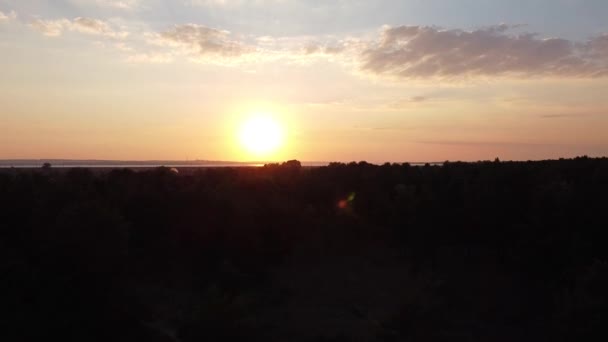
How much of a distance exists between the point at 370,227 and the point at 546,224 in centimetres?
863

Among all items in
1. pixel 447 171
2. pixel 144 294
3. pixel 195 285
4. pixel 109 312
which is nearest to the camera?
pixel 109 312

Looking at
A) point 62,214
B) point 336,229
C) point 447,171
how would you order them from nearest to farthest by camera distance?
point 62,214 < point 336,229 < point 447,171

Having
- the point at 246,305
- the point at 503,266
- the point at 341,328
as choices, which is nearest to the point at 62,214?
the point at 246,305

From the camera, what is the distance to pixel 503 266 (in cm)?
3070

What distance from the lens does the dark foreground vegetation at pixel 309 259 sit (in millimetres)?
20125

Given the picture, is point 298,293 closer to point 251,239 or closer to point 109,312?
point 251,239

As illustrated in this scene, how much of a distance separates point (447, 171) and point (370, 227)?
12.1 meters

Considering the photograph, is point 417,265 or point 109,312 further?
point 417,265

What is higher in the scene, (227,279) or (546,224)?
(546,224)

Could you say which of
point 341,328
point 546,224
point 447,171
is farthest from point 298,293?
point 447,171

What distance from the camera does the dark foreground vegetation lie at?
20.1 meters

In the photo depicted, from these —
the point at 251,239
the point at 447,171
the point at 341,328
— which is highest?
the point at 447,171

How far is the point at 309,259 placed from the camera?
31.9 meters

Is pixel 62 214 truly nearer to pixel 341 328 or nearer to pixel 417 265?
pixel 341 328
